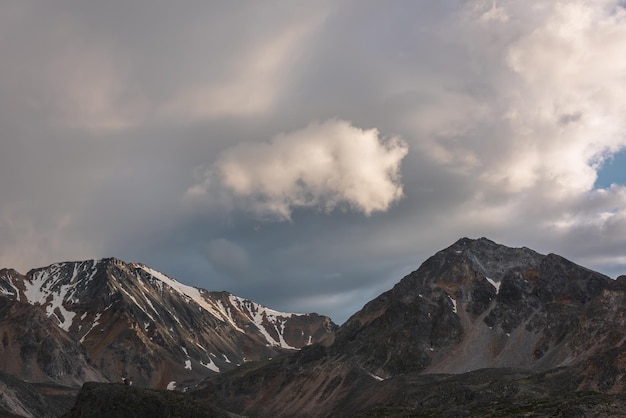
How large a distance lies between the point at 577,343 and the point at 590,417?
105380mm

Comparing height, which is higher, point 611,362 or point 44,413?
point 44,413

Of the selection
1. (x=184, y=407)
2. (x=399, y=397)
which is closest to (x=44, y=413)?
(x=184, y=407)

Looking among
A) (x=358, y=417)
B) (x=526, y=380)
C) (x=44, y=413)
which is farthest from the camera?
(x=44, y=413)

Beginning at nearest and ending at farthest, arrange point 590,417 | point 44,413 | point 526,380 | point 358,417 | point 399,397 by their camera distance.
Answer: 1. point 590,417
2. point 358,417
3. point 526,380
4. point 399,397
5. point 44,413

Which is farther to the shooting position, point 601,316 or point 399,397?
point 601,316

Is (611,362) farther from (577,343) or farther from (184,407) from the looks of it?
(184,407)

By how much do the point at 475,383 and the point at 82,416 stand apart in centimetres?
9228

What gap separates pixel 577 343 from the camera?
614ft

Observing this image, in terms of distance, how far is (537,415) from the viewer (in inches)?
3696

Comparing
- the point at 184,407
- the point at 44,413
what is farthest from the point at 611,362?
the point at 44,413

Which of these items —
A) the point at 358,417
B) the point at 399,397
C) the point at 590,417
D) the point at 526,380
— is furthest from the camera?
the point at 399,397

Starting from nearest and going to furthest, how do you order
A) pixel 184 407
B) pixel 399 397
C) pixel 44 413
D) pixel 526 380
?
pixel 184 407 → pixel 526 380 → pixel 399 397 → pixel 44 413

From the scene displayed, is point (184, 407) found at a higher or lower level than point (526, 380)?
higher

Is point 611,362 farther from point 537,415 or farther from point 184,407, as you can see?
point 184,407
